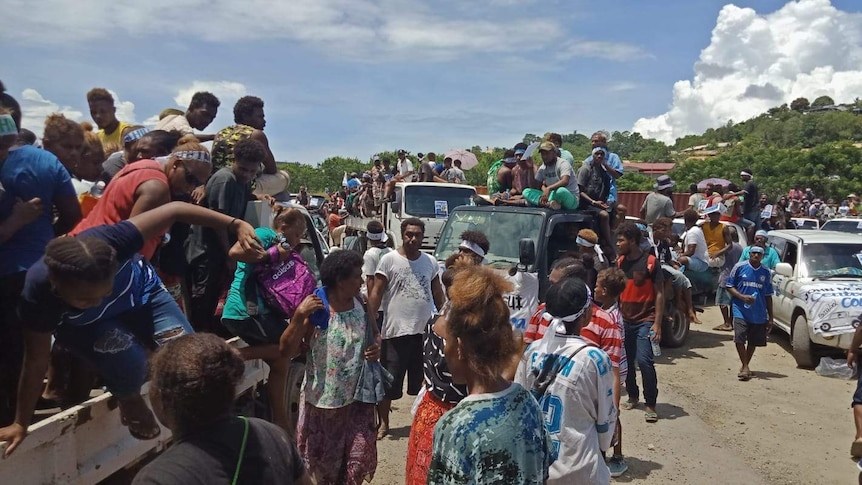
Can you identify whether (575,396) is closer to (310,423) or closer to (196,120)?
(310,423)

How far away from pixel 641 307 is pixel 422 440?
3.91 m

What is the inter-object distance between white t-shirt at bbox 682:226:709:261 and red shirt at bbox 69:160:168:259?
9.12 m

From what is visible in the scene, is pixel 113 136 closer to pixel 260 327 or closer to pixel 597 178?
pixel 260 327

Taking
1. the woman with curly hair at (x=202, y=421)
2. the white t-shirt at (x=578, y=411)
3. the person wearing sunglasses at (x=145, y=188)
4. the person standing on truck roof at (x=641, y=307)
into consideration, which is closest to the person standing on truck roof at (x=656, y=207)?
the person standing on truck roof at (x=641, y=307)

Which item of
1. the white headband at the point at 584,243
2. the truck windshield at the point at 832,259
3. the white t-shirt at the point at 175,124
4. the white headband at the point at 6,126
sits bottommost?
the truck windshield at the point at 832,259

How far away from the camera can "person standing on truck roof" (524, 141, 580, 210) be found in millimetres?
8242

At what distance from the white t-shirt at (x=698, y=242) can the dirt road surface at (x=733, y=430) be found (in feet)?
6.46

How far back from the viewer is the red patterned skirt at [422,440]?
3.24 metres

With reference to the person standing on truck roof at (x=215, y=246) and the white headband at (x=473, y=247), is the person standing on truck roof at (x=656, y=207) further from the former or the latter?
the person standing on truck roof at (x=215, y=246)

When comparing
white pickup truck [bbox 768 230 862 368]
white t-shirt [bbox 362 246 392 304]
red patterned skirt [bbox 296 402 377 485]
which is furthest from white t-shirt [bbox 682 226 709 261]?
red patterned skirt [bbox 296 402 377 485]

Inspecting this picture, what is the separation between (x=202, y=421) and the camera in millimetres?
1860

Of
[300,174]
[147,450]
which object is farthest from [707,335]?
[300,174]

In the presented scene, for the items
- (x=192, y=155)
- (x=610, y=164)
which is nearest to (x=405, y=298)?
(x=192, y=155)

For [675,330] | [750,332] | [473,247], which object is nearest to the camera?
[473,247]
